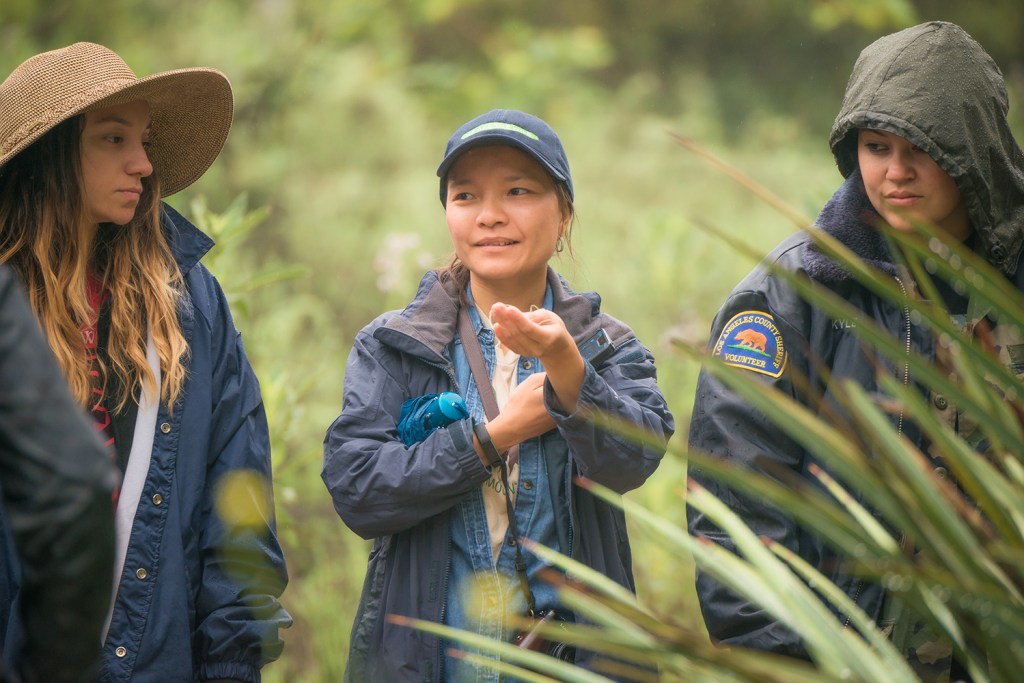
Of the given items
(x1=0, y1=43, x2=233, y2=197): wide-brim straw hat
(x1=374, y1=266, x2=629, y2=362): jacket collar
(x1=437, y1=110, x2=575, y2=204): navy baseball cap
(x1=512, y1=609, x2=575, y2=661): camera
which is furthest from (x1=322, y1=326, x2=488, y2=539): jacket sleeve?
(x1=0, y1=43, x2=233, y2=197): wide-brim straw hat

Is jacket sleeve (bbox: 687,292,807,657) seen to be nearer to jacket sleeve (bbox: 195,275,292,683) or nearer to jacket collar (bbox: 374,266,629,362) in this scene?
jacket collar (bbox: 374,266,629,362)

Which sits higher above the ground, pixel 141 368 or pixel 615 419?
pixel 141 368

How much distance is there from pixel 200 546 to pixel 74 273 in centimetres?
59

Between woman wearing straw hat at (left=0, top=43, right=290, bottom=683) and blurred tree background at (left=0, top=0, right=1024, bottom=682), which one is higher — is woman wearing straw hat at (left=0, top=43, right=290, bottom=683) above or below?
below

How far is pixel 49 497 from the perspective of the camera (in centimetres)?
137

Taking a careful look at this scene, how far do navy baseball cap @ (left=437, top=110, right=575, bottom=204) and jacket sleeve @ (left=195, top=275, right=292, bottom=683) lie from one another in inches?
25.1

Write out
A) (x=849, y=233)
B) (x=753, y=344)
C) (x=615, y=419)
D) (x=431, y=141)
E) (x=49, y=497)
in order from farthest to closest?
(x=431, y=141) → (x=849, y=233) → (x=753, y=344) → (x=615, y=419) → (x=49, y=497)

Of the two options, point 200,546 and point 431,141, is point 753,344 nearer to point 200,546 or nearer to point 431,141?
point 200,546

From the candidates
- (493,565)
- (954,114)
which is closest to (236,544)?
(493,565)

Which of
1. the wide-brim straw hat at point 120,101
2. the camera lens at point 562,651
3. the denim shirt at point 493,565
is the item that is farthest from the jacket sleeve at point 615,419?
the wide-brim straw hat at point 120,101

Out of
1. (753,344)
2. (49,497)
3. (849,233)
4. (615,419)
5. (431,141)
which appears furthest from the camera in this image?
(431,141)

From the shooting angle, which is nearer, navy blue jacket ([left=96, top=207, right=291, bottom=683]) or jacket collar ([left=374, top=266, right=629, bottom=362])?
navy blue jacket ([left=96, top=207, right=291, bottom=683])

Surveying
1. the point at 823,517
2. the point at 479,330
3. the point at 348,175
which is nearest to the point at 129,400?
the point at 479,330

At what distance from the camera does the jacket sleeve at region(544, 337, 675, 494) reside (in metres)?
2.40
